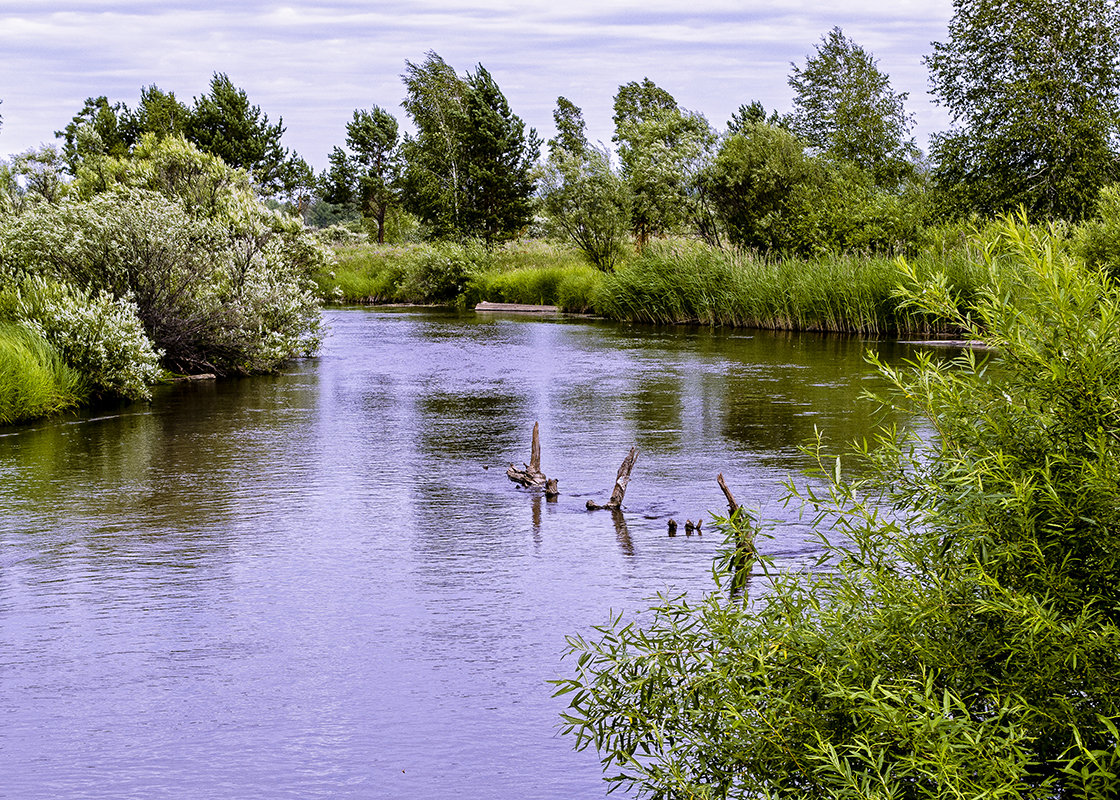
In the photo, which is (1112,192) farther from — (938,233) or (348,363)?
(348,363)

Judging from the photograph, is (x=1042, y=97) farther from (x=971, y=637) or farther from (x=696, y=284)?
(x=971, y=637)

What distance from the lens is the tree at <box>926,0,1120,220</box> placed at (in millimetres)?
34625

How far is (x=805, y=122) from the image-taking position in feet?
208

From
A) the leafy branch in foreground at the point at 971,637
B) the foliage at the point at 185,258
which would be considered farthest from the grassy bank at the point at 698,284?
the leafy branch in foreground at the point at 971,637

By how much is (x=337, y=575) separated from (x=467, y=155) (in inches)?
2512

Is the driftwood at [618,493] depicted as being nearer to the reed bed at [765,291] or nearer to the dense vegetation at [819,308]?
the dense vegetation at [819,308]

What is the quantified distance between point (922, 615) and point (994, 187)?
36.7 meters

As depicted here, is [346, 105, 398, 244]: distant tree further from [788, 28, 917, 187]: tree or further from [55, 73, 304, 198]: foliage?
[788, 28, 917, 187]: tree

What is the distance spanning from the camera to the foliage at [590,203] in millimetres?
44125

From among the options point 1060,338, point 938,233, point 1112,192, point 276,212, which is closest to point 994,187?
point 938,233

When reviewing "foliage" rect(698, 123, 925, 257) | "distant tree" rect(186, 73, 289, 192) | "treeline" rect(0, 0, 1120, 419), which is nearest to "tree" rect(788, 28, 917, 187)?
"treeline" rect(0, 0, 1120, 419)

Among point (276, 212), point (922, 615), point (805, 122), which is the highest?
point (805, 122)

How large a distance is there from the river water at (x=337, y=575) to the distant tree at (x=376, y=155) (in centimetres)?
6314

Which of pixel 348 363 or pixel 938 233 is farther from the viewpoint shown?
pixel 938 233
